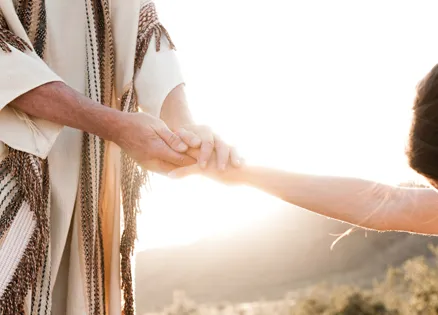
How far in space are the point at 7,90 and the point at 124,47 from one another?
47 cm

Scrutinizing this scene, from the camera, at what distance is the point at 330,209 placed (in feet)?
7.51

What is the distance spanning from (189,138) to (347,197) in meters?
0.54

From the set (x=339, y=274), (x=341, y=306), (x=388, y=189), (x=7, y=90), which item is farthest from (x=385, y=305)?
(x=339, y=274)

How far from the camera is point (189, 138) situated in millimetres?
2311

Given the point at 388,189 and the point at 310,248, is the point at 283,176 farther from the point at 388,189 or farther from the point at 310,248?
the point at 310,248

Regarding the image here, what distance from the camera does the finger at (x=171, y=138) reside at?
223cm

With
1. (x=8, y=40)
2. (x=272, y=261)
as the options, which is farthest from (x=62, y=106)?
(x=272, y=261)

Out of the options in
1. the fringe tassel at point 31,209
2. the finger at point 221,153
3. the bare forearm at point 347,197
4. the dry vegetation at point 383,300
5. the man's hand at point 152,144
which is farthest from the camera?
the dry vegetation at point 383,300

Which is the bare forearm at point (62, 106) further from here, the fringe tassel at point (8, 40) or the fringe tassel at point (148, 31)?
the fringe tassel at point (148, 31)

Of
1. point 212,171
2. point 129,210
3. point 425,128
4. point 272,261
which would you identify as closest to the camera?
point 425,128

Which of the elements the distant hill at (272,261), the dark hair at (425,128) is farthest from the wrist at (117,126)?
the distant hill at (272,261)

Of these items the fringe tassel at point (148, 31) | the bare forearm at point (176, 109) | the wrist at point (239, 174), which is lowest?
the wrist at point (239, 174)

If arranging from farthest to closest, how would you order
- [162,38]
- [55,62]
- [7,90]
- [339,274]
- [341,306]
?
[339,274]
[341,306]
[162,38]
[55,62]
[7,90]

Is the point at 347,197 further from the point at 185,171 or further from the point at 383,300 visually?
the point at 383,300
